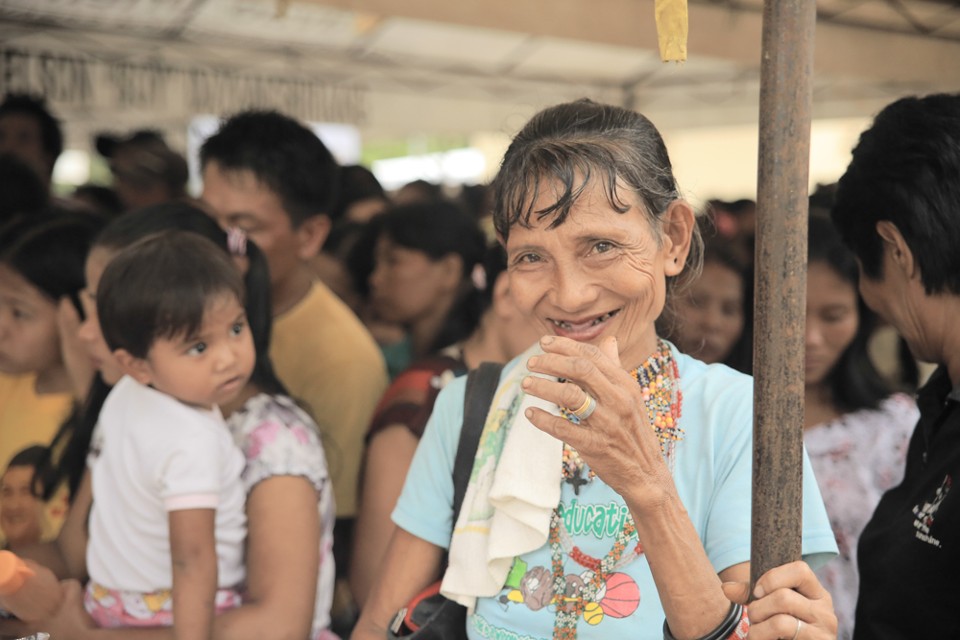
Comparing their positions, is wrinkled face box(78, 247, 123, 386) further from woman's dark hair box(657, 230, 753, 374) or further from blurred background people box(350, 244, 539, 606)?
woman's dark hair box(657, 230, 753, 374)

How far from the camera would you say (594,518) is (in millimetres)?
1625

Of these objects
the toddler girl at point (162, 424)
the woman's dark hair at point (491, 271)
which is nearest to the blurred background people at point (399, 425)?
the woman's dark hair at point (491, 271)

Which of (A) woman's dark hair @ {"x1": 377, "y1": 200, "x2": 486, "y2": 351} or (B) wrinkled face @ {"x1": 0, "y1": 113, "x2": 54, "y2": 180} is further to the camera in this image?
(B) wrinkled face @ {"x1": 0, "y1": 113, "x2": 54, "y2": 180}

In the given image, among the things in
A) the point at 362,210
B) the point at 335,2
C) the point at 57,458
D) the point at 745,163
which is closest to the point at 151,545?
the point at 57,458

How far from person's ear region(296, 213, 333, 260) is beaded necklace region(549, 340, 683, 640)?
1795 mm

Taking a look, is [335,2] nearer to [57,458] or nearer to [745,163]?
[57,458]

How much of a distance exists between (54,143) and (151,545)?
4094 mm

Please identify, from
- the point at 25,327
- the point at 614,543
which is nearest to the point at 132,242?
the point at 25,327

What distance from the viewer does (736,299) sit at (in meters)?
3.84

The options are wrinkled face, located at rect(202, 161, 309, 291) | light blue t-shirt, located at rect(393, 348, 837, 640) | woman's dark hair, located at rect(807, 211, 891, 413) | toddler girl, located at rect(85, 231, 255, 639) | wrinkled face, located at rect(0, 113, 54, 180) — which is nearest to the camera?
light blue t-shirt, located at rect(393, 348, 837, 640)

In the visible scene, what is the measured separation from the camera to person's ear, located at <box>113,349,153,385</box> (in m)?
2.15

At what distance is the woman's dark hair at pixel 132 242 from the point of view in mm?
2449

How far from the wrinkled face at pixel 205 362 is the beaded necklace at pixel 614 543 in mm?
859

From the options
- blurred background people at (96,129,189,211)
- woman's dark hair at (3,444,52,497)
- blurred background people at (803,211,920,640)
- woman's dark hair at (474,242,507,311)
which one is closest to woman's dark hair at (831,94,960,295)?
blurred background people at (803,211,920,640)
